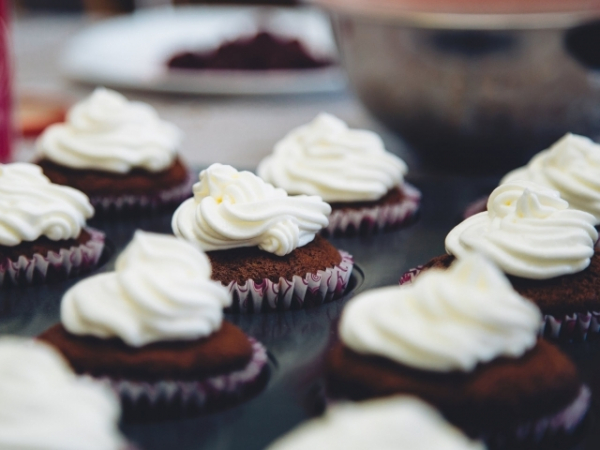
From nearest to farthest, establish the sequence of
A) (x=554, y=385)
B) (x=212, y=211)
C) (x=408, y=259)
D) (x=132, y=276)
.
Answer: (x=554, y=385)
(x=132, y=276)
(x=212, y=211)
(x=408, y=259)

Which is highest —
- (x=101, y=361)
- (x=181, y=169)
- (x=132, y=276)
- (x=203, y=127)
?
(x=132, y=276)

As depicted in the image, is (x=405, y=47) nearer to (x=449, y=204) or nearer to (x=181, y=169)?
(x=449, y=204)

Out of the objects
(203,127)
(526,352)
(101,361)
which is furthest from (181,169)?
(526,352)

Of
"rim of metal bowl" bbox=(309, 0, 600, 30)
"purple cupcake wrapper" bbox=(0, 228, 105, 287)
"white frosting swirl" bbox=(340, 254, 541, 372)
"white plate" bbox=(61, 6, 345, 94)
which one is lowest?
"white plate" bbox=(61, 6, 345, 94)

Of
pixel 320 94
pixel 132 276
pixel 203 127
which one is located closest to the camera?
pixel 132 276

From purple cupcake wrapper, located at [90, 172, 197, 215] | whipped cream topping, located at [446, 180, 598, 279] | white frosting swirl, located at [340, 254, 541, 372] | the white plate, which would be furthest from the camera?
the white plate

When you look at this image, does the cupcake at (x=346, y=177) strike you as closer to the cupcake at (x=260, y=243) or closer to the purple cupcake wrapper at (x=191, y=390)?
the cupcake at (x=260, y=243)

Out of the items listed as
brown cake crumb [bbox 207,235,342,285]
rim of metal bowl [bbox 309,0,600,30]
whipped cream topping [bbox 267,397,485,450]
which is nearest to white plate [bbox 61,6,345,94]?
rim of metal bowl [bbox 309,0,600,30]

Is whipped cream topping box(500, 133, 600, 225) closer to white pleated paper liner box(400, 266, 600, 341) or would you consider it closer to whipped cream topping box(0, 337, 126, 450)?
white pleated paper liner box(400, 266, 600, 341)
